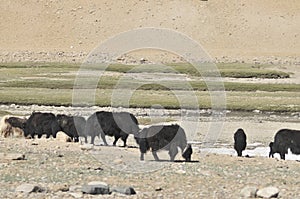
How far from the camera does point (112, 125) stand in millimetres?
23656

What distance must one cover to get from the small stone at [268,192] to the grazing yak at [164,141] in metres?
5.11

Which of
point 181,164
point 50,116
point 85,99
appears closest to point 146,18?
point 85,99

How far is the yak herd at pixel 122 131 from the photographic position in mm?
19984

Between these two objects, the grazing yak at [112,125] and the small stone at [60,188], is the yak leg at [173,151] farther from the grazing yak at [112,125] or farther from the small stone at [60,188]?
the small stone at [60,188]

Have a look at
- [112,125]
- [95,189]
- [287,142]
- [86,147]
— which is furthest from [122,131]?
[95,189]

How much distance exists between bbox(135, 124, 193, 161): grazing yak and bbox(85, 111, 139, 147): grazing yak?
318 centimetres

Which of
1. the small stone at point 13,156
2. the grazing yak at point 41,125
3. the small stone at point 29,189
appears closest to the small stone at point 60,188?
the small stone at point 29,189

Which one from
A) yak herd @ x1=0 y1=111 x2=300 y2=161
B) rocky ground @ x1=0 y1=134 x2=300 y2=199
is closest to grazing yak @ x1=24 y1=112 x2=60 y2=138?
yak herd @ x1=0 y1=111 x2=300 y2=161

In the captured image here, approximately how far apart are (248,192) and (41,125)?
11.4 metres

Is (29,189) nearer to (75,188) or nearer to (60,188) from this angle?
(60,188)

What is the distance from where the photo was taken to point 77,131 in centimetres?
2442

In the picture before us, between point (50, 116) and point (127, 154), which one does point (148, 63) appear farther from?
point (127, 154)

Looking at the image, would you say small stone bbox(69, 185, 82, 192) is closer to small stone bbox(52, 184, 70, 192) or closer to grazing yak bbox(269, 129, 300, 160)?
small stone bbox(52, 184, 70, 192)

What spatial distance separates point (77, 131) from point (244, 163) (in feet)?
20.6
